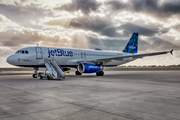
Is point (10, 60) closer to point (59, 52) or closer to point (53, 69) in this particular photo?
point (53, 69)

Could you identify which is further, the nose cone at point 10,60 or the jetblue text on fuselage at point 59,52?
the jetblue text on fuselage at point 59,52

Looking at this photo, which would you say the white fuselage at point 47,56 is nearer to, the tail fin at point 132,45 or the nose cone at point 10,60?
the nose cone at point 10,60

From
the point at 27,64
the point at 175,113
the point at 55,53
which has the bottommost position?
the point at 175,113

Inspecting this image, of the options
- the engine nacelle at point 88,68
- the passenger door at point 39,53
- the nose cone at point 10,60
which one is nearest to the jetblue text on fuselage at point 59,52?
the passenger door at point 39,53

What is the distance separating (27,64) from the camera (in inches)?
680

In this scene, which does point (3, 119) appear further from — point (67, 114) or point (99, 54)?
point (99, 54)

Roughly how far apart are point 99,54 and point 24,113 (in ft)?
69.2

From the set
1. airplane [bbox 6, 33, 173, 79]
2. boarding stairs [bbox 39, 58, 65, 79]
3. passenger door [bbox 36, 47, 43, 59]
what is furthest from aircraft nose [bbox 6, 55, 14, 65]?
boarding stairs [bbox 39, 58, 65, 79]

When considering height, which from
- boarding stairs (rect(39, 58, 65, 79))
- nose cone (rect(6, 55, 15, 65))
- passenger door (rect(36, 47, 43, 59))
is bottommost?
boarding stairs (rect(39, 58, 65, 79))

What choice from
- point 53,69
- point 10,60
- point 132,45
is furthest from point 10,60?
point 132,45

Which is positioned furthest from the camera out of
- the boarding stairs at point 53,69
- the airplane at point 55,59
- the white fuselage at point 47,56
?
the white fuselage at point 47,56

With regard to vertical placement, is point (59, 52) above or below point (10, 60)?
above

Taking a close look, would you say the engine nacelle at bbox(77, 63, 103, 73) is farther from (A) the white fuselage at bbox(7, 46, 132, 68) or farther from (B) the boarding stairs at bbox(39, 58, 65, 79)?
(A) the white fuselage at bbox(7, 46, 132, 68)

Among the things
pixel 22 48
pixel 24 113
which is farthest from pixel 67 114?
pixel 22 48
